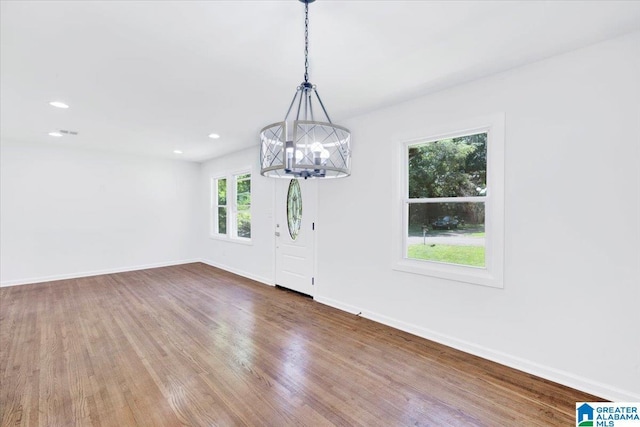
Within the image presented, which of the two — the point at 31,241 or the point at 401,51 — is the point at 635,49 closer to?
the point at 401,51

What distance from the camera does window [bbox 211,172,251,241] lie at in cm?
608

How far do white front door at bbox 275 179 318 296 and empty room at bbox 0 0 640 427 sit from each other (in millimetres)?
193

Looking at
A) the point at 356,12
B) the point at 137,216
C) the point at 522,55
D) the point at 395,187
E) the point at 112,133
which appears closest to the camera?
the point at 356,12

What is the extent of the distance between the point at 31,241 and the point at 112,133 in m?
2.70

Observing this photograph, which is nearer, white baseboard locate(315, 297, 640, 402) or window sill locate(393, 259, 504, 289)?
white baseboard locate(315, 297, 640, 402)

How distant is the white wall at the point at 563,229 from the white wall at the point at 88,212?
5.97 meters

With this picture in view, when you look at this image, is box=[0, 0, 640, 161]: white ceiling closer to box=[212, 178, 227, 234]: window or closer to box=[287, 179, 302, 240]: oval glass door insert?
box=[287, 179, 302, 240]: oval glass door insert

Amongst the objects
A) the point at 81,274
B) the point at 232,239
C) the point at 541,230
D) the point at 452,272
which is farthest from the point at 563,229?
the point at 81,274

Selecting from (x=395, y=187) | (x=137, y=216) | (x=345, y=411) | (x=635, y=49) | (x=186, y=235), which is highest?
(x=635, y=49)

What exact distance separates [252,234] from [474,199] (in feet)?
13.3

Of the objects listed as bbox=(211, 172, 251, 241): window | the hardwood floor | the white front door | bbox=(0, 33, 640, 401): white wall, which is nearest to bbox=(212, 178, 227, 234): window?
bbox=(211, 172, 251, 241): window

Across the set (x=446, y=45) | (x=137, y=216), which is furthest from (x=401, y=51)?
(x=137, y=216)

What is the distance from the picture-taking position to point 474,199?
2824 millimetres

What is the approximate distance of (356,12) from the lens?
1825 mm
